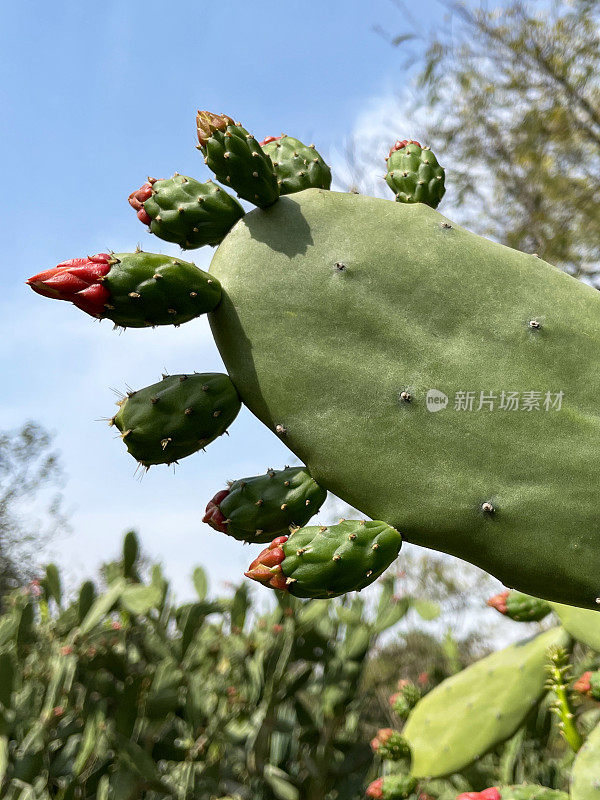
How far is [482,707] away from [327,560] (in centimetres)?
158

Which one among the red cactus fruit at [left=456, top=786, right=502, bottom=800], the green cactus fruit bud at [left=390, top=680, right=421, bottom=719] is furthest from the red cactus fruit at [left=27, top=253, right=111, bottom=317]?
the green cactus fruit bud at [left=390, top=680, right=421, bottom=719]

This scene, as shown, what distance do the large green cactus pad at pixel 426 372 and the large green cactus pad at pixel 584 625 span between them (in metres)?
0.90

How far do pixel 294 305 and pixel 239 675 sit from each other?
3.52 metres

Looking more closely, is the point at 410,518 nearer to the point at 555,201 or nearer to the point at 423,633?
the point at 555,201

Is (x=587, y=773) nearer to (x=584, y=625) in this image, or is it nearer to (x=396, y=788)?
(x=584, y=625)

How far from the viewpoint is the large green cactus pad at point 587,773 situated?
172cm

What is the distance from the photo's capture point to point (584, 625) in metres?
2.08

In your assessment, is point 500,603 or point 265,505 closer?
point 265,505

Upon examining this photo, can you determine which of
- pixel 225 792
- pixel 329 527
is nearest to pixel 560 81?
pixel 225 792

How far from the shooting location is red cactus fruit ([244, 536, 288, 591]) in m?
1.18

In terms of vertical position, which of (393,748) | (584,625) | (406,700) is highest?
(584,625)

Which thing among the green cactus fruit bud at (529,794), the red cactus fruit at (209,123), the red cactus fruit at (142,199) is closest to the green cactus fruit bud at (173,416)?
the red cactus fruit at (142,199)

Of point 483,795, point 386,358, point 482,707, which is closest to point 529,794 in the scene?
point 483,795

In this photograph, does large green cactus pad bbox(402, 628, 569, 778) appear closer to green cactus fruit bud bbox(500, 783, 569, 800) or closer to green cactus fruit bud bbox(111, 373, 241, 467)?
green cactus fruit bud bbox(500, 783, 569, 800)
